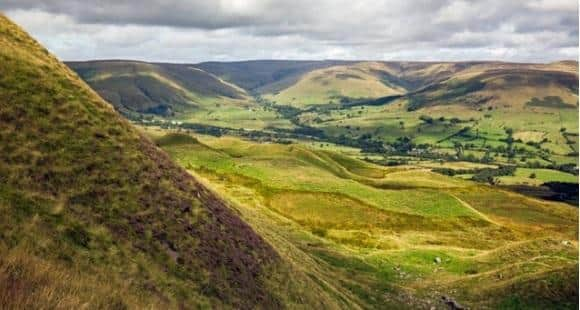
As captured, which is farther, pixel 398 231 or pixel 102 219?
pixel 398 231

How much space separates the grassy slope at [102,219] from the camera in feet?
61.0

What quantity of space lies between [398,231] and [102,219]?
6740 centimetres

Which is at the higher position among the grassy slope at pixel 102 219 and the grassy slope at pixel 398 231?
the grassy slope at pixel 102 219

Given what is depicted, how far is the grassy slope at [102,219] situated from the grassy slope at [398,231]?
14.1 meters

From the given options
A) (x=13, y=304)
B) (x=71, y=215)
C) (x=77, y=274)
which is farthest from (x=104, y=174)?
(x=13, y=304)

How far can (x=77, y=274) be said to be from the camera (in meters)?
18.0

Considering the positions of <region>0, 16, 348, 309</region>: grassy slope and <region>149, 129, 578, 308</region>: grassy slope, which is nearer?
<region>0, 16, 348, 309</region>: grassy slope

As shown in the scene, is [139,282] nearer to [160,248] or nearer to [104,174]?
[160,248]

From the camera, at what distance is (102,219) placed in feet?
78.6

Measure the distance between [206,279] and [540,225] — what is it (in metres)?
101

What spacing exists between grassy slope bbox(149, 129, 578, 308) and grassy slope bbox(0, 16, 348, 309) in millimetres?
14070

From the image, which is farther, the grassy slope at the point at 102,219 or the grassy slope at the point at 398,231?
the grassy slope at the point at 398,231

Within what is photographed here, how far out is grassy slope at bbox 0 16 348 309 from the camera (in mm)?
18598

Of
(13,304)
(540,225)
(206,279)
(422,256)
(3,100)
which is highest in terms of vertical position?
(3,100)
